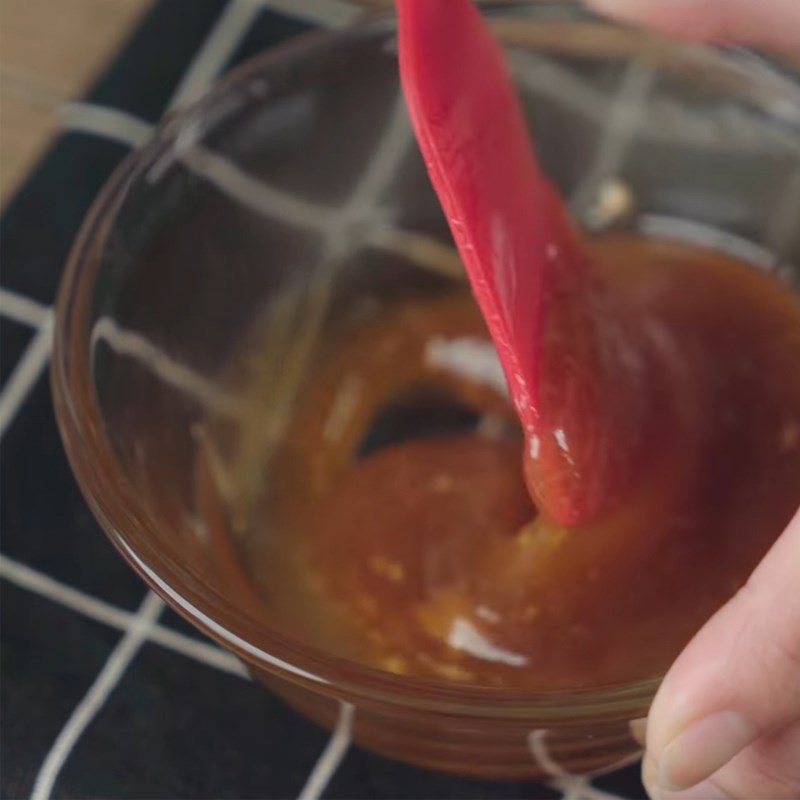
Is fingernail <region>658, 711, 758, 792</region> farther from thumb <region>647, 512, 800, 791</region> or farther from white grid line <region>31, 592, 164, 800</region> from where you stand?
white grid line <region>31, 592, 164, 800</region>

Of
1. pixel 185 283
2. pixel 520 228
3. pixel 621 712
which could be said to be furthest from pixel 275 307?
pixel 621 712

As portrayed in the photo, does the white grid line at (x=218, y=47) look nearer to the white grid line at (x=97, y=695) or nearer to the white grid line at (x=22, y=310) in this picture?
the white grid line at (x=22, y=310)

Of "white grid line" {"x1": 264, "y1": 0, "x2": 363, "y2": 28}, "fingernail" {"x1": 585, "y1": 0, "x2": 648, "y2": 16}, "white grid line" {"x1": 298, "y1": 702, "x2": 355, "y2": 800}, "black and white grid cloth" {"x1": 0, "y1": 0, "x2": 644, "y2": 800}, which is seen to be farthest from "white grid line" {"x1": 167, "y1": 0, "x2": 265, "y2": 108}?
"white grid line" {"x1": 298, "y1": 702, "x2": 355, "y2": 800}

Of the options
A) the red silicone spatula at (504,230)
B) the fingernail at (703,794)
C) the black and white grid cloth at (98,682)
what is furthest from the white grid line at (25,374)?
the fingernail at (703,794)

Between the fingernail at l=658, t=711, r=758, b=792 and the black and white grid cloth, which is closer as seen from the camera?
the fingernail at l=658, t=711, r=758, b=792

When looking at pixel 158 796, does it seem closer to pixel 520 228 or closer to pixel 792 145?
pixel 520 228

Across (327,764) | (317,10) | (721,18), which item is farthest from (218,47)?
(327,764)
